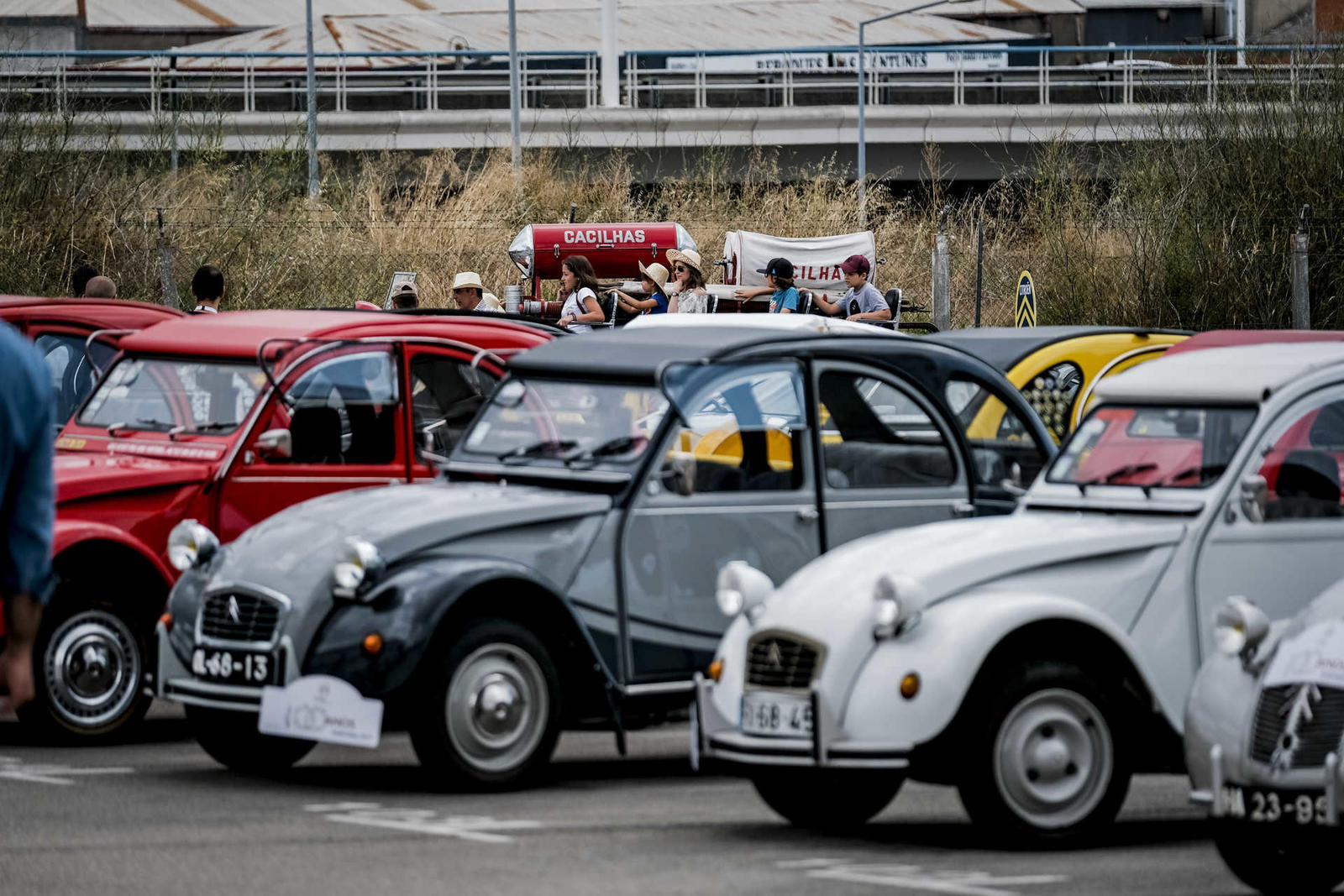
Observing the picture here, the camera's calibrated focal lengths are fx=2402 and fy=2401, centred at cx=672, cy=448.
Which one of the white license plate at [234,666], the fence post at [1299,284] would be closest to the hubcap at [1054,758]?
the white license plate at [234,666]

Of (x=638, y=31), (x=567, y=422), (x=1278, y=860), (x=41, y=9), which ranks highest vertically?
(x=41, y=9)

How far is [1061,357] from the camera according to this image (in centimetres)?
1511

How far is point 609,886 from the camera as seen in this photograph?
7719mm

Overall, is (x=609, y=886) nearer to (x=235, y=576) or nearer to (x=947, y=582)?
(x=947, y=582)

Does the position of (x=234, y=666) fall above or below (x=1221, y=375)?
below

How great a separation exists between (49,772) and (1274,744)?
5.55 metres

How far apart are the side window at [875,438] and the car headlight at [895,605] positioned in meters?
2.25

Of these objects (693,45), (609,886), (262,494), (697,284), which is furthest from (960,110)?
(609,886)

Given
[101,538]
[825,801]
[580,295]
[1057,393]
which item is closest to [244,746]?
[101,538]

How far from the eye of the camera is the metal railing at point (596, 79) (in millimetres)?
49531

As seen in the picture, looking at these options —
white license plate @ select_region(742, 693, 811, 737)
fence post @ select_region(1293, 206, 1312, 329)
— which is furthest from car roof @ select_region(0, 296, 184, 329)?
fence post @ select_region(1293, 206, 1312, 329)

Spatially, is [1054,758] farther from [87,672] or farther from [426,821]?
[87,672]

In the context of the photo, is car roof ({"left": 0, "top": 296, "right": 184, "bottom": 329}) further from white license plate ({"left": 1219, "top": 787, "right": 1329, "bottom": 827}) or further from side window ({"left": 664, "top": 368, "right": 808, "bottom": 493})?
white license plate ({"left": 1219, "top": 787, "right": 1329, "bottom": 827})

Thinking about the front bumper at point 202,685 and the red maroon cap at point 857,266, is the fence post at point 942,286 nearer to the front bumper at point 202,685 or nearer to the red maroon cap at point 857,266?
the red maroon cap at point 857,266
